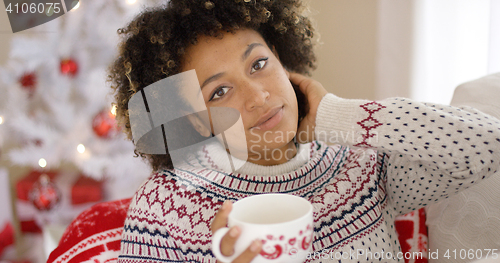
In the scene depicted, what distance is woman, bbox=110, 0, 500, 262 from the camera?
2.45 ft

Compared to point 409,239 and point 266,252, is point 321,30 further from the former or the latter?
point 266,252

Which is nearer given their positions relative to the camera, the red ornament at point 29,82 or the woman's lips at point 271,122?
the woman's lips at point 271,122

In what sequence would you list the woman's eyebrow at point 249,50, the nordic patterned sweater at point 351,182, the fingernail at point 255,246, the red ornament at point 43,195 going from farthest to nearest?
the red ornament at point 43,195, the woman's eyebrow at point 249,50, the nordic patterned sweater at point 351,182, the fingernail at point 255,246

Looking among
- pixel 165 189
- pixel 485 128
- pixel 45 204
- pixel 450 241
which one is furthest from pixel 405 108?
pixel 45 204

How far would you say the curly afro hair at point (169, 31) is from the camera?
855 mm

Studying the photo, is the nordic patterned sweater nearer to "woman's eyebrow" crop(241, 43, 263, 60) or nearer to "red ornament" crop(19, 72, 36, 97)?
"woman's eyebrow" crop(241, 43, 263, 60)

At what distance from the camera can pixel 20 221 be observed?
179 centimetres

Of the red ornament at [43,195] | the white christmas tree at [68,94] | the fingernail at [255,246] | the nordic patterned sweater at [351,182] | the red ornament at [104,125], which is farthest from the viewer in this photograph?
the red ornament at [43,195]

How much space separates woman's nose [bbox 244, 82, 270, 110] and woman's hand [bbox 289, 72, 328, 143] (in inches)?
6.2

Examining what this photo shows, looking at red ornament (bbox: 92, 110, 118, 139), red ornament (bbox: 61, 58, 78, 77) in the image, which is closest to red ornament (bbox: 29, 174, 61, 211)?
red ornament (bbox: 92, 110, 118, 139)

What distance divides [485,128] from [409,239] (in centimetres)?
42

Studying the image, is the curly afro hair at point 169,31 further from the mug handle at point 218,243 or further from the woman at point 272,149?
the mug handle at point 218,243

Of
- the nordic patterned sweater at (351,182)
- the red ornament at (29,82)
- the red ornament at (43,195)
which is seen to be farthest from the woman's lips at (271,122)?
the red ornament at (43,195)

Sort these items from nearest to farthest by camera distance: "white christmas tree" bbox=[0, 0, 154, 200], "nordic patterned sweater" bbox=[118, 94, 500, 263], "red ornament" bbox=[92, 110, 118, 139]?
"nordic patterned sweater" bbox=[118, 94, 500, 263]
"white christmas tree" bbox=[0, 0, 154, 200]
"red ornament" bbox=[92, 110, 118, 139]
